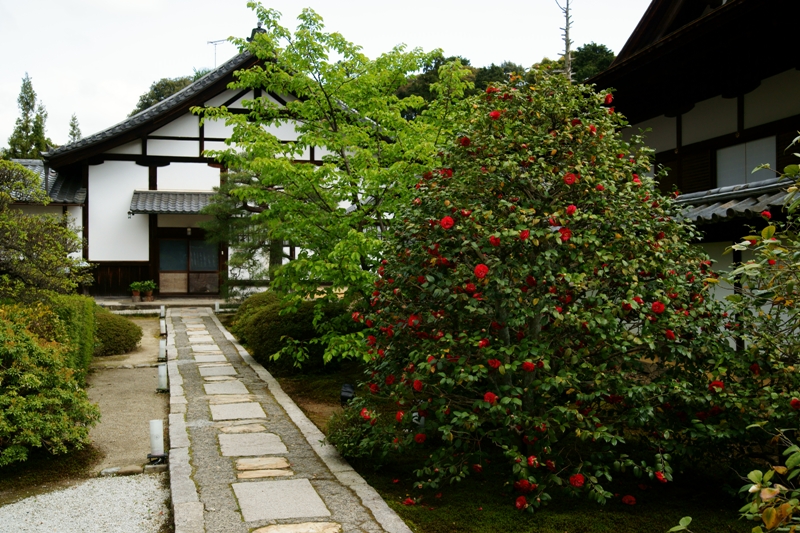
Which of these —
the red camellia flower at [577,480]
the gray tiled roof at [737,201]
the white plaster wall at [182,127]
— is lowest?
the red camellia flower at [577,480]

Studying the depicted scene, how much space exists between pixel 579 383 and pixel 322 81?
681 cm

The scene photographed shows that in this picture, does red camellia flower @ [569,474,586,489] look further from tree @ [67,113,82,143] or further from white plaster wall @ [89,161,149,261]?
tree @ [67,113,82,143]

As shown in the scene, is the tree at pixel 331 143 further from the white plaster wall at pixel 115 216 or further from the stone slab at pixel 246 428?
the white plaster wall at pixel 115 216

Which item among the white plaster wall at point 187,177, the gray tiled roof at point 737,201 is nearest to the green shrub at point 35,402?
Result: the gray tiled roof at point 737,201

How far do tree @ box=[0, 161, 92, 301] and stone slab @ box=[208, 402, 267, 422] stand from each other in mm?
3121

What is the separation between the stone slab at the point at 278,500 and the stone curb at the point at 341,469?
0.35 metres

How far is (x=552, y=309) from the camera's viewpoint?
4.79m

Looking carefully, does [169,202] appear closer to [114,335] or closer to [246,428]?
[114,335]

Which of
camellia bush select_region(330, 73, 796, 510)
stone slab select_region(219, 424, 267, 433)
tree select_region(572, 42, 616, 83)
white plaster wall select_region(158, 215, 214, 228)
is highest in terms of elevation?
tree select_region(572, 42, 616, 83)

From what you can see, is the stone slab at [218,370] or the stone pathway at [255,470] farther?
the stone slab at [218,370]

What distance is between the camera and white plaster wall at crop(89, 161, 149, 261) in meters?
22.0

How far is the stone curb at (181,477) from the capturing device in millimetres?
4938

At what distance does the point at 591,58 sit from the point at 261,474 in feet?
97.9

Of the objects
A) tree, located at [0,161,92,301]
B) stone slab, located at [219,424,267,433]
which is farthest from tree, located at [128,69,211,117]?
stone slab, located at [219,424,267,433]
